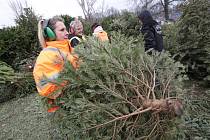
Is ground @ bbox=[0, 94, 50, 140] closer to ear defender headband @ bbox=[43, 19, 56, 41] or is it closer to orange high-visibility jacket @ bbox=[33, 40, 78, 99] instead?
ear defender headband @ bbox=[43, 19, 56, 41]

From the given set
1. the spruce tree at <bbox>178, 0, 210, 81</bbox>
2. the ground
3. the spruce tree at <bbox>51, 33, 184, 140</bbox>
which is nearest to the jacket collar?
the spruce tree at <bbox>51, 33, 184, 140</bbox>

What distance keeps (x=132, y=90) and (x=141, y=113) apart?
0.24m

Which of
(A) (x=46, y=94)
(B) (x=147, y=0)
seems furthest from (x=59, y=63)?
(B) (x=147, y=0)

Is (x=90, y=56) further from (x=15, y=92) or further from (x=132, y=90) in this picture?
(x=15, y=92)

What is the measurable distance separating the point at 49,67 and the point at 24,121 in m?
4.35

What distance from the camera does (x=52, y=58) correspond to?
3.35 metres

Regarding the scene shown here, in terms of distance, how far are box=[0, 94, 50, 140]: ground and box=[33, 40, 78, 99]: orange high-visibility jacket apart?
87.5 inches

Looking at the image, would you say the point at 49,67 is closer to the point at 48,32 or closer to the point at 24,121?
the point at 48,32

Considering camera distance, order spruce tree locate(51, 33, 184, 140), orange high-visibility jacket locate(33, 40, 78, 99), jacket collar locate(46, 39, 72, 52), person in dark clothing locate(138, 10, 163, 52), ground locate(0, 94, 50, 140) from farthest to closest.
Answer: ground locate(0, 94, 50, 140) → person in dark clothing locate(138, 10, 163, 52) → jacket collar locate(46, 39, 72, 52) → orange high-visibility jacket locate(33, 40, 78, 99) → spruce tree locate(51, 33, 184, 140)

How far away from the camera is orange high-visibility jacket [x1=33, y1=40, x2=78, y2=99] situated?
10.6ft

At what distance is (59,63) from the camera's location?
3.34 m

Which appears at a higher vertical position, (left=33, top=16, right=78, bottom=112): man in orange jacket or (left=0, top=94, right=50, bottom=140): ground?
(left=33, top=16, right=78, bottom=112): man in orange jacket

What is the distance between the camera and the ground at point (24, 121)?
251 inches

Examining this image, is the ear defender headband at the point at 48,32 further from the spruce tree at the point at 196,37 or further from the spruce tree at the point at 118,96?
the spruce tree at the point at 196,37
